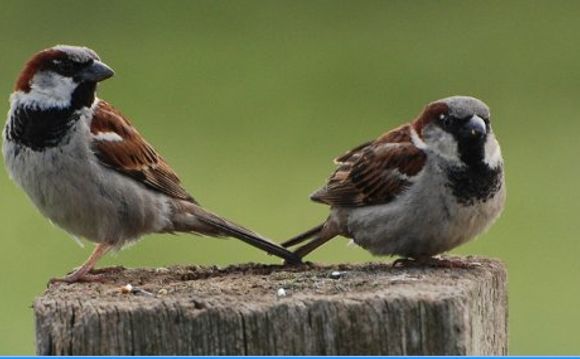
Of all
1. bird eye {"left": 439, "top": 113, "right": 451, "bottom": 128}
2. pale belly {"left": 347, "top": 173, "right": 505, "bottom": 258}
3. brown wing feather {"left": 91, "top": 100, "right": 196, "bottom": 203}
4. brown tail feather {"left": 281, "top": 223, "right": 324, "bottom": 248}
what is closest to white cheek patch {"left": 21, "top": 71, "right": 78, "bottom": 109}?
brown wing feather {"left": 91, "top": 100, "right": 196, "bottom": 203}

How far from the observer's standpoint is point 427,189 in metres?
5.69

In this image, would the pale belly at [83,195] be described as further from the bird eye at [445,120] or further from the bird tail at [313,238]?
the bird eye at [445,120]

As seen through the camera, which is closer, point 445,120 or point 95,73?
point 445,120

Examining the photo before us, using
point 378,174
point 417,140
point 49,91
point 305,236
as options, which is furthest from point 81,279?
point 417,140

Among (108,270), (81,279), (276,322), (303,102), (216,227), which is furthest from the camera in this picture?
(303,102)

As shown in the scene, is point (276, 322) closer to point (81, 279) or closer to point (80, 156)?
point (81, 279)

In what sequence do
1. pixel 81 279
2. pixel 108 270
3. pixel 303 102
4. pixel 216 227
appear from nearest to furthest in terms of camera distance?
1. pixel 81 279
2. pixel 108 270
3. pixel 216 227
4. pixel 303 102

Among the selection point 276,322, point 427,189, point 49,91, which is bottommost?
A: point 276,322

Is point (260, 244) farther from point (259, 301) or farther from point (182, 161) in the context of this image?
point (182, 161)

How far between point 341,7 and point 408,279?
57.0ft

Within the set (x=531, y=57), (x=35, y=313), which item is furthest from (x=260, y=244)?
(x=531, y=57)

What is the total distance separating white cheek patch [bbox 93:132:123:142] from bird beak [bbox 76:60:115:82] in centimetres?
21

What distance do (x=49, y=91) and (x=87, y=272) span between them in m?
0.76

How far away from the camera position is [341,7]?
2162cm
